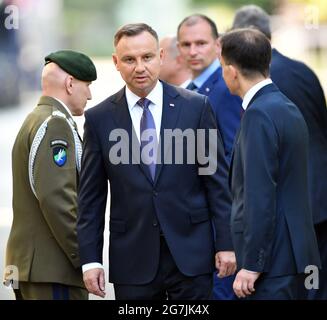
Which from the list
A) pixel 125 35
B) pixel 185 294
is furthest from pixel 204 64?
pixel 185 294

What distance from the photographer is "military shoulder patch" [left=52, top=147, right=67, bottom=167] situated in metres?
5.66

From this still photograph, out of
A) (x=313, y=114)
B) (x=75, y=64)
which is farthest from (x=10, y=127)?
(x=75, y=64)

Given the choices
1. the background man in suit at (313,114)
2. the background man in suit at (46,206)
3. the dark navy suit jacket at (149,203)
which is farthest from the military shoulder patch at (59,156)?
the background man in suit at (313,114)

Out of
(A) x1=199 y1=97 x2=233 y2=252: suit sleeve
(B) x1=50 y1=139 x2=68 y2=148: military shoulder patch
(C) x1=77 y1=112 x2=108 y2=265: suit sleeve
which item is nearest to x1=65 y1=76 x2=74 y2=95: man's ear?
(B) x1=50 y1=139 x2=68 y2=148: military shoulder patch

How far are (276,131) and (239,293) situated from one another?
777 millimetres

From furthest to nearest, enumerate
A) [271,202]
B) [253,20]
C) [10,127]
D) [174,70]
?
[10,127]
[174,70]
[253,20]
[271,202]

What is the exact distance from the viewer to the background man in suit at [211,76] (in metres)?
6.98

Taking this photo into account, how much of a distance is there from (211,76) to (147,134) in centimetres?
202

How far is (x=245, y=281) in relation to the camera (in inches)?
198

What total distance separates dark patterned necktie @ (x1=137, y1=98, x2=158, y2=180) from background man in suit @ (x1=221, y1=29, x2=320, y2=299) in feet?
1.50

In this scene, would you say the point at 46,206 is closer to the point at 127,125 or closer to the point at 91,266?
the point at 91,266

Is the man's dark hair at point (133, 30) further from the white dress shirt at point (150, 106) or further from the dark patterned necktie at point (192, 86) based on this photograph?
the dark patterned necktie at point (192, 86)

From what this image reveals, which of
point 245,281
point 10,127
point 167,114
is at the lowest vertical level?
point 10,127
